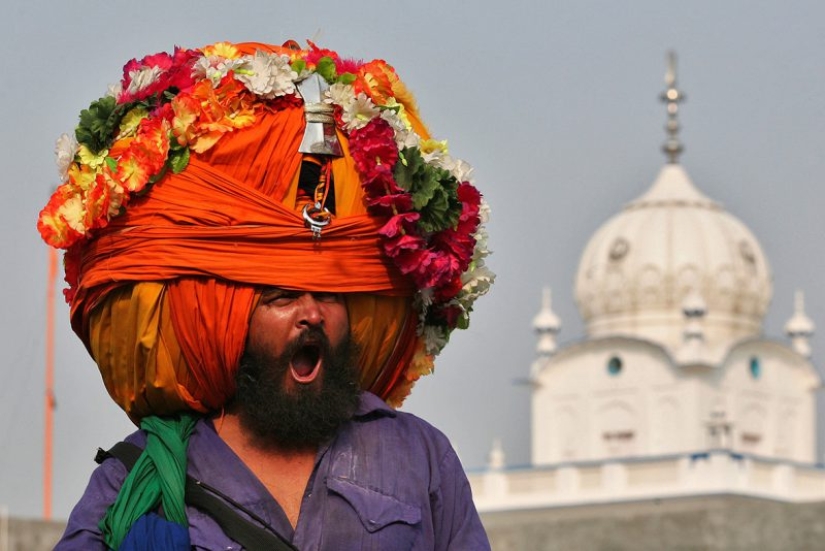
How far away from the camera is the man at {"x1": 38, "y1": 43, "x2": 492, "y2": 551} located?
4.98 metres

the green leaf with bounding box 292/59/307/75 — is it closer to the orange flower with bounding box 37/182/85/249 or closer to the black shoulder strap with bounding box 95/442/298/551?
the orange flower with bounding box 37/182/85/249

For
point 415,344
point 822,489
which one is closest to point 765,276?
point 822,489

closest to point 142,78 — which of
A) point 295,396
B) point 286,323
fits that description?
point 286,323

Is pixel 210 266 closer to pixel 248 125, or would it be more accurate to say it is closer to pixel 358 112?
pixel 248 125

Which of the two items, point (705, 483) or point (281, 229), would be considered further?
point (705, 483)

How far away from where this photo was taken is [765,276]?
55.2 meters

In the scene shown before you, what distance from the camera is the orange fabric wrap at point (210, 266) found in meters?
4.98

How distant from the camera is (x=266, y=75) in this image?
512 cm

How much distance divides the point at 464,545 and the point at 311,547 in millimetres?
323

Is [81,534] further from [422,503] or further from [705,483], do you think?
[705,483]

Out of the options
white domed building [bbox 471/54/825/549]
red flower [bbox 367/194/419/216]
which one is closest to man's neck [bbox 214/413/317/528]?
red flower [bbox 367/194/419/216]

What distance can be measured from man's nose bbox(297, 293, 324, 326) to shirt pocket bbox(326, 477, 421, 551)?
0.28 meters

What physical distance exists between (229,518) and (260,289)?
412 millimetres

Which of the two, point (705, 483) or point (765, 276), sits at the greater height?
point (765, 276)
